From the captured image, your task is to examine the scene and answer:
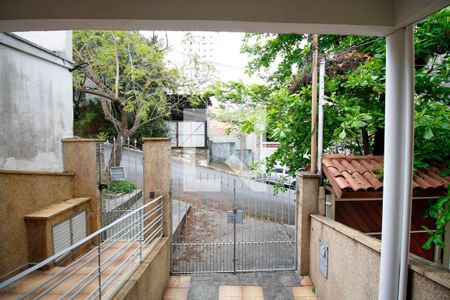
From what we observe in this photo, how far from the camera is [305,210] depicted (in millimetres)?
4836

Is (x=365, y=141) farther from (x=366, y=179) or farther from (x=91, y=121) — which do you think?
(x=91, y=121)

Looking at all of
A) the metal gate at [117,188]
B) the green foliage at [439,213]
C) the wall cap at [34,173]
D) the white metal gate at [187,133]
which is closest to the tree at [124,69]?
the metal gate at [117,188]

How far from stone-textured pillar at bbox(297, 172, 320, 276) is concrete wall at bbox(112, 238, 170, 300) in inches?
110

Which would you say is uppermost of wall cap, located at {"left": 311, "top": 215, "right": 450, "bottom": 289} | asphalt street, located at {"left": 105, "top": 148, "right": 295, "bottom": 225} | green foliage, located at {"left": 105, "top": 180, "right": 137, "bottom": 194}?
wall cap, located at {"left": 311, "top": 215, "right": 450, "bottom": 289}

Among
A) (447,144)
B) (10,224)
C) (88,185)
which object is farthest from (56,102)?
(447,144)

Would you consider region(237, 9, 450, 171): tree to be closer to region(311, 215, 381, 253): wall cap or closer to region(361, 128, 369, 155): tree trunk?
region(361, 128, 369, 155): tree trunk

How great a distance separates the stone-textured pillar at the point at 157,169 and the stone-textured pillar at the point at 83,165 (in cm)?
102

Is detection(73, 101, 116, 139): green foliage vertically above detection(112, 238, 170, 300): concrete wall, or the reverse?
detection(73, 101, 116, 139): green foliage

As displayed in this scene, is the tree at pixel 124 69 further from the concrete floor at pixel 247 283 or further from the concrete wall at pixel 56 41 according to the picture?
the concrete floor at pixel 247 283

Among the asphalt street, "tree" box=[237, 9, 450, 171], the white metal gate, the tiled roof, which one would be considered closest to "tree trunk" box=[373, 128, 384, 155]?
"tree" box=[237, 9, 450, 171]

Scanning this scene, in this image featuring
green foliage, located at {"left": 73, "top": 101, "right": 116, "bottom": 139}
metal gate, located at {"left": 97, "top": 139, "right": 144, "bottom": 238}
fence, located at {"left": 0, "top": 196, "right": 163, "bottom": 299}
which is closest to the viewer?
fence, located at {"left": 0, "top": 196, "right": 163, "bottom": 299}

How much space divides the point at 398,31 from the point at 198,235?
703 centimetres

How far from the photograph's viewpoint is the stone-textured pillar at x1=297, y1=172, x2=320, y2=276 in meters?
4.75

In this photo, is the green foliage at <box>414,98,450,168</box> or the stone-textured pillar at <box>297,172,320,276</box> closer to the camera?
the green foliage at <box>414,98,450,168</box>
